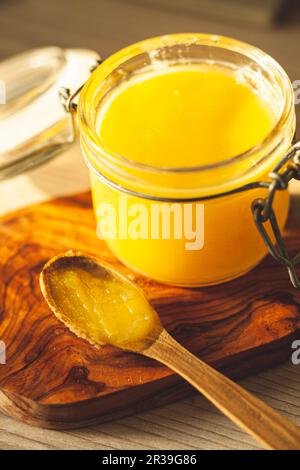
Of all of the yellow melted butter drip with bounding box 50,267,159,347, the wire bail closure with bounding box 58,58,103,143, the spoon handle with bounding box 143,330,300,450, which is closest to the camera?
the spoon handle with bounding box 143,330,300,450

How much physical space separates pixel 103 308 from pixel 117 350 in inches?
2.1

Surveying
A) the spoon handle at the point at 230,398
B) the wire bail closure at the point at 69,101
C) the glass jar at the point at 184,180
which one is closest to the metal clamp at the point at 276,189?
the glass jar at the point at 184,180

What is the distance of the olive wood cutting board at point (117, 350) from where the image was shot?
0.89 m

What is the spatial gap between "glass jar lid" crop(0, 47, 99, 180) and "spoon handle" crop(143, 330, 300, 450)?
35 cm

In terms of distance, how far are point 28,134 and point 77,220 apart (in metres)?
0.14

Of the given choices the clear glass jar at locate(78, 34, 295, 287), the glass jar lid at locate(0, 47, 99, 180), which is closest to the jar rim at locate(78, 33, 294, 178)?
the clear glass jar at locate(78, 34, 295, 287)

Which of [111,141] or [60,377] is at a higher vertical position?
[111,141]

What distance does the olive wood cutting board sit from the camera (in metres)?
0.89

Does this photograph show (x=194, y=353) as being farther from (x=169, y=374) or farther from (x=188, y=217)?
(x=188, y=217)

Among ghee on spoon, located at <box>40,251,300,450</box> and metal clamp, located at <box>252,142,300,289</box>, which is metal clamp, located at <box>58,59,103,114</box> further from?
metal clamp, located at <box>252,142,300,289</box>

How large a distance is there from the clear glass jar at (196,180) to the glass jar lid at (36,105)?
144mm
